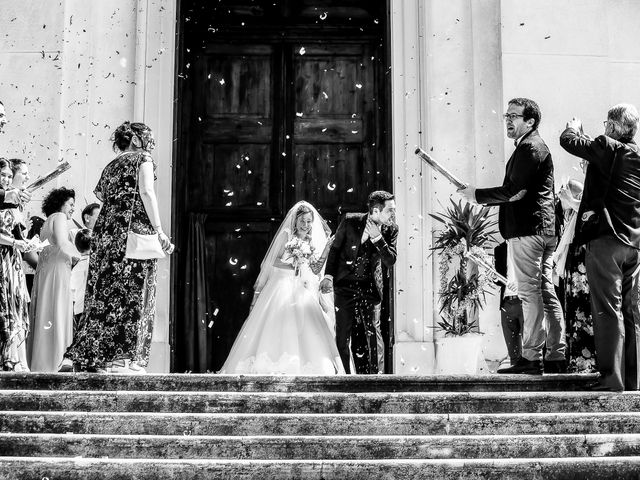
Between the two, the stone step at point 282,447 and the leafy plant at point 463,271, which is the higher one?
the leafy plant at point 463,271

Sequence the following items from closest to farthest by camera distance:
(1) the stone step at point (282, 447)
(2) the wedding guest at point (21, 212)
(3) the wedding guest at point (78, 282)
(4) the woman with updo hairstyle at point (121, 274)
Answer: (1) the stone step at point (282, 447) < (4) the woman with updo hairstyle at point (121, 274) < (2) the wedding guest at point (21, 212) < (3) the wedding guest at point (78, 282)

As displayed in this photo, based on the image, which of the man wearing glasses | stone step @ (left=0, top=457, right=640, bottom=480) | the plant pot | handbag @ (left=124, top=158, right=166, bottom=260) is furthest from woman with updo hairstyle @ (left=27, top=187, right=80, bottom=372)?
stone step @ (left=0, top=457, right=640, bottom=480)

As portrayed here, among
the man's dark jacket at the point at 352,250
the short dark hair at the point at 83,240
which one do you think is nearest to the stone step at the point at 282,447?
the man's dark jacket at the point at 352,250

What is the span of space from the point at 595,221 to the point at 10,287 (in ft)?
15.0

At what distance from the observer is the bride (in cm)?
1012

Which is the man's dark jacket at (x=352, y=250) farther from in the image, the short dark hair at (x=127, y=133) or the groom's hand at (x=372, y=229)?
the short dark hair at (x=127, y=133)

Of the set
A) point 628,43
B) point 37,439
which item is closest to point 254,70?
point 628,43

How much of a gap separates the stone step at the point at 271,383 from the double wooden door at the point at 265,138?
5201 mm

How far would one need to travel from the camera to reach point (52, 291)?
985 cm

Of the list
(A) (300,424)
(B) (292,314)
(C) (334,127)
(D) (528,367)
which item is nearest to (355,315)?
(B) (292,314)

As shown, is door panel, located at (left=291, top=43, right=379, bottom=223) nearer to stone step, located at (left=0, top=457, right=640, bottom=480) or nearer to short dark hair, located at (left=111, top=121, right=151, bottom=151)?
short dark hair, located at (left=111, top=121, right=151, bottom=151)

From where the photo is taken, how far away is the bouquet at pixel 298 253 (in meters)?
10.6

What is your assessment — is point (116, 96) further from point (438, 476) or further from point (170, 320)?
point (438, 476)

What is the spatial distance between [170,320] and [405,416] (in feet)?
18.8
